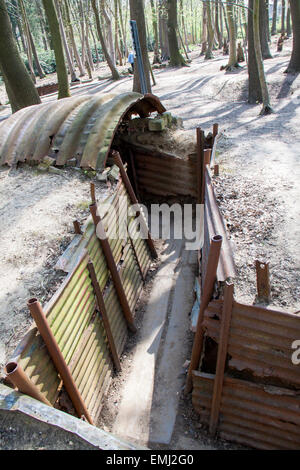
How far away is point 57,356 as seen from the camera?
3.62 meters

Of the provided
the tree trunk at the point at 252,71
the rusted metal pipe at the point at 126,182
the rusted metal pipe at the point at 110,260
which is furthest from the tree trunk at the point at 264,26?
the rusted metal pipe at the point at 110,260

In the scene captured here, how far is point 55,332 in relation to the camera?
3812 millimetres

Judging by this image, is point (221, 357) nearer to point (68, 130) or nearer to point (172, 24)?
point (68, 130)

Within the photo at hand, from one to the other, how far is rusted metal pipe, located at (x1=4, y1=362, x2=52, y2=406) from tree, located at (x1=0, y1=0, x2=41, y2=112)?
35.8 feet

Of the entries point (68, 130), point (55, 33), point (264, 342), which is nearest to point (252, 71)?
point (55, 33)

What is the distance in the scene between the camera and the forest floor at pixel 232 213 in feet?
13.5

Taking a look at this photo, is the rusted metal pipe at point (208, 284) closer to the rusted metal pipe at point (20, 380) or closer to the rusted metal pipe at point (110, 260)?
the rusted metal pipe at point (110, 260)

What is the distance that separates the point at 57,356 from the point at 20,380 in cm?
61

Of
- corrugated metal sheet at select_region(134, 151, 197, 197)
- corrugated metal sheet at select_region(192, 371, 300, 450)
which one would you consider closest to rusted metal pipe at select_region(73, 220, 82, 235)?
corrugated metal sheet at select_region(192, 371, 300, 450)

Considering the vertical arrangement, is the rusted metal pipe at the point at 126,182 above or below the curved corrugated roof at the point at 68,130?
below

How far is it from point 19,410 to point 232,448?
2847mm

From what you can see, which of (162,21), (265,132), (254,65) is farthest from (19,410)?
(162,21)

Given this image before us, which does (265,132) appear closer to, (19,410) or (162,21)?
(19,410)

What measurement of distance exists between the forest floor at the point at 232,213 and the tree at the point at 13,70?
4901 mm
